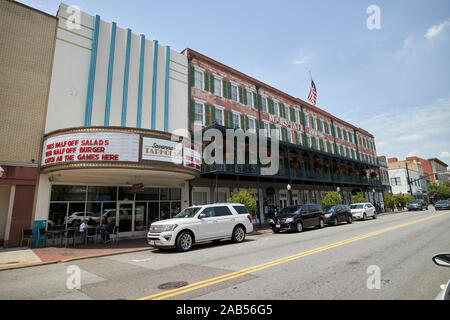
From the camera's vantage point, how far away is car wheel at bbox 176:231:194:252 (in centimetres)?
1010

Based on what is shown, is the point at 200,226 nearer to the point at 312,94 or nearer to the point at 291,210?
the point at 291,210

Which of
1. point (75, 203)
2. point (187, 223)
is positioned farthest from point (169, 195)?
point (187, 223)

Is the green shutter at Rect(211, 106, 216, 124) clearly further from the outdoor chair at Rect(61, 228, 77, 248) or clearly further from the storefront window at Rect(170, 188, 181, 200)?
the outdoor chair at Rect(61, 228, 77, 248)

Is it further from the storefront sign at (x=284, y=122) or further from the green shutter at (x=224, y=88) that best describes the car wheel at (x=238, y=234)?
the storefront sign at (x=284, y=122)

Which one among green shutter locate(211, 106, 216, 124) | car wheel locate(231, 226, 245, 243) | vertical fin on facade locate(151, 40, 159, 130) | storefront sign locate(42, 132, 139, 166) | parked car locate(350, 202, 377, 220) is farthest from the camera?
parked car locate(350, 202, 377, 220)

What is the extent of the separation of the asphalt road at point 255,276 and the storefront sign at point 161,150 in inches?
222

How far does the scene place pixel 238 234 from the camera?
12.5m

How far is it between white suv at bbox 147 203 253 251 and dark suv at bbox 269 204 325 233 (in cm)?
394

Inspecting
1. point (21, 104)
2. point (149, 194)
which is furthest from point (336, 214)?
point (21, 104)

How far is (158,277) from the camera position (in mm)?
6379

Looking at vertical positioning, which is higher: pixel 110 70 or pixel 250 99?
pixel 250 99

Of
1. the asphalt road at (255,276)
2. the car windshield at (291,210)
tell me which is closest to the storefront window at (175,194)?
the car windshield at (291,210)

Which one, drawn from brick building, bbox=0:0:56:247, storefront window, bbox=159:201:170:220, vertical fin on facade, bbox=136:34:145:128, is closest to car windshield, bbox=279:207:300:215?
storefront window, bbox=159:201:170:220

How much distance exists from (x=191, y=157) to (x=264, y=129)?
42.1 feet
